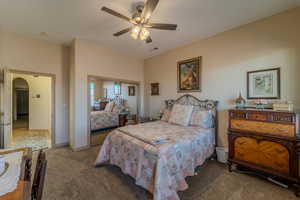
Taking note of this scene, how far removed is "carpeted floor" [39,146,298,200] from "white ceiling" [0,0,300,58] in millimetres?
2957

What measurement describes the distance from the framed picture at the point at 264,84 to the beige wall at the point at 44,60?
4.73 m

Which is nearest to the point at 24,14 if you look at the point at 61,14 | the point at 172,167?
the point at 61,14

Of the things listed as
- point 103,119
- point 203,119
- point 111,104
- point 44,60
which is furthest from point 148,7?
point 111,104

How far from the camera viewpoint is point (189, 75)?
144 inches

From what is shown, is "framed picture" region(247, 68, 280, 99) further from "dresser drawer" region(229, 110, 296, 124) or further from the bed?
the bed

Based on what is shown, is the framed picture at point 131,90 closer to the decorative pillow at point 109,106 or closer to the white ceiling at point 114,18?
the decorative pillow at point 109,106

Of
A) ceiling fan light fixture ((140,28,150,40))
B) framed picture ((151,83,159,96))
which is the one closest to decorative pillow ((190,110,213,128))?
framed picture ((151,83,159,96))

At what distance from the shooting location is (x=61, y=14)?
7.92 ft

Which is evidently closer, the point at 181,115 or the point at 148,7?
the point at 148,7

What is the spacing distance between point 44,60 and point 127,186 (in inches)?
149

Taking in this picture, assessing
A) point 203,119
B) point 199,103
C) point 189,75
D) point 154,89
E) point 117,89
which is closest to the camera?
point 203,119

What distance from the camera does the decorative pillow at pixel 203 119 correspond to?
2.88 metres

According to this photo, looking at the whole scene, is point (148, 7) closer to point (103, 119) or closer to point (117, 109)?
point (103, 119)

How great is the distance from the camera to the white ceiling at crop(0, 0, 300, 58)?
2.13 metres
